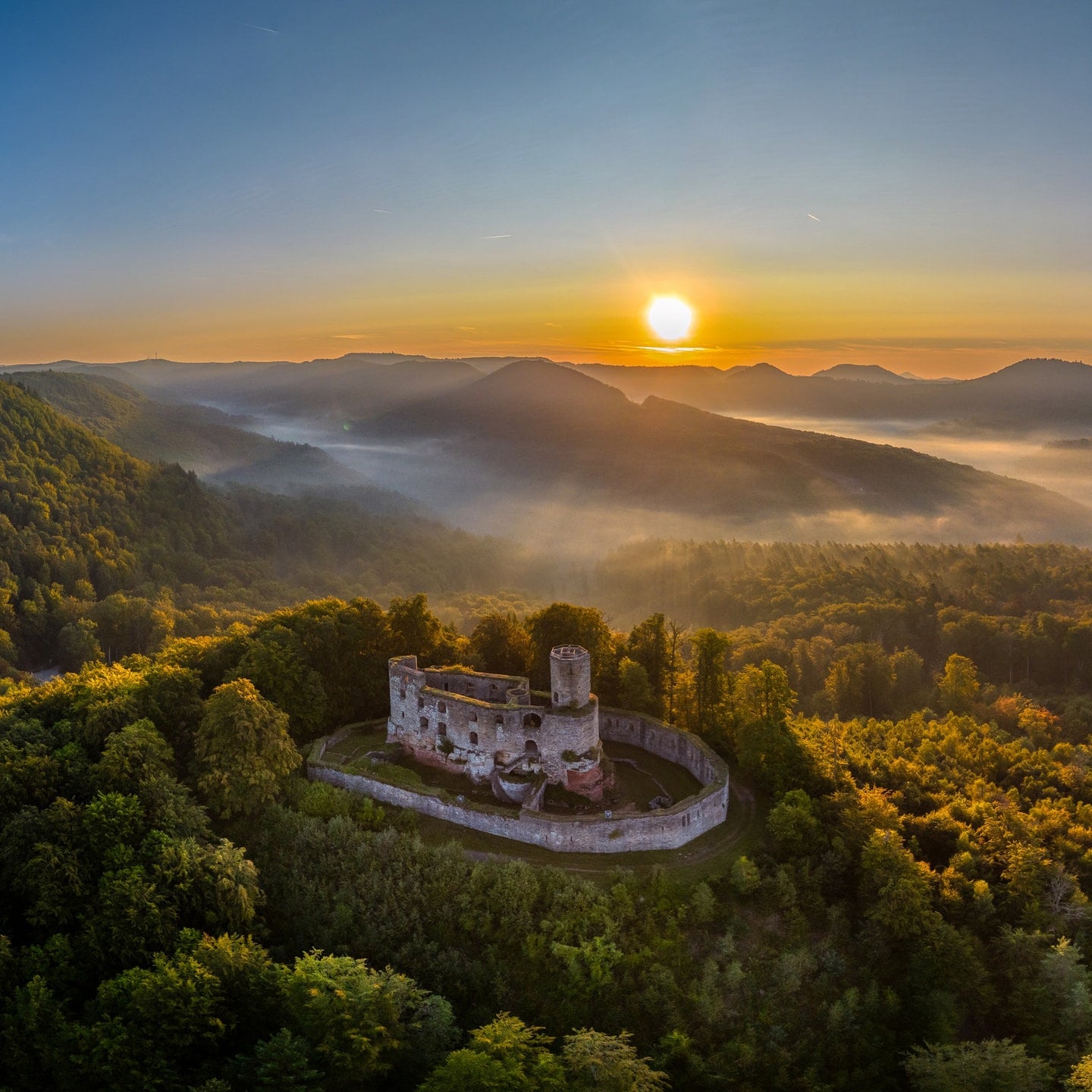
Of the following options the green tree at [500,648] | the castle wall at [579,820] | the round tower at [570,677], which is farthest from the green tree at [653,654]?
the round tower at [570,677]

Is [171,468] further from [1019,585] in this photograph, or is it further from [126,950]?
[1019,585]

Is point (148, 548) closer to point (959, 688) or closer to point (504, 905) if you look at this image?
point (504, 905)

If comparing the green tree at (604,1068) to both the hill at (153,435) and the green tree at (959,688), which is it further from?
the hill at (153,435)

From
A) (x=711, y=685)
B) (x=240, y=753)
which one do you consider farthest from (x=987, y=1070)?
(x=240, y=753)

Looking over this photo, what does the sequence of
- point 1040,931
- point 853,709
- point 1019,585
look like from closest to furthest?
point 1040,931
point 853,709
point 1019,585

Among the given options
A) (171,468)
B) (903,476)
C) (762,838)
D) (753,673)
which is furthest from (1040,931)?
(903,476)

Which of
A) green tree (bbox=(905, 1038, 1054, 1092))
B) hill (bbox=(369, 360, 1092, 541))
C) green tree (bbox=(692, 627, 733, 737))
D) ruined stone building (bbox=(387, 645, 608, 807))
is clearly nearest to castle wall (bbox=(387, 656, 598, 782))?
ruined stone building (bbox=(387, 645, 608, 807))
